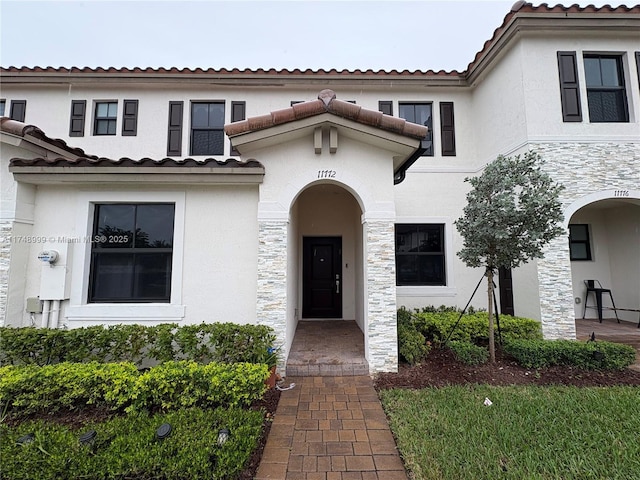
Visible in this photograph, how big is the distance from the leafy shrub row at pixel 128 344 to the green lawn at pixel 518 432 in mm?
2414

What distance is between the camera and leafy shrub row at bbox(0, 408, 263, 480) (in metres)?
2.59

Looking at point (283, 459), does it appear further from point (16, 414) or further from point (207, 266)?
point (16, 414)

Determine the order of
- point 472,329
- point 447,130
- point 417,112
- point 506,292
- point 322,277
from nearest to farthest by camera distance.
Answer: point 472,329, point 506,292, point 322,277, point 447,130, point 417,112

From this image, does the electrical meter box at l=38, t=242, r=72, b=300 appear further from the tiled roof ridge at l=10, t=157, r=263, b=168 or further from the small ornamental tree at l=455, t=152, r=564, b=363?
the small ornamental tree at l=455, t=152, r=564, b=363

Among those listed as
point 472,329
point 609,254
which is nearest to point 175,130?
point 472,329

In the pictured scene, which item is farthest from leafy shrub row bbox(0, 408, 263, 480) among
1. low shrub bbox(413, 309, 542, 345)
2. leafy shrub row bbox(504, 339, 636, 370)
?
leafy shrub row bbox(504, 339, 636, 370)

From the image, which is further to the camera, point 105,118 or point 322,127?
point 105,118

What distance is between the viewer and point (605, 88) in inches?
284

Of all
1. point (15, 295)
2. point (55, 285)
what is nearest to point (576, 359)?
point (55, 285)

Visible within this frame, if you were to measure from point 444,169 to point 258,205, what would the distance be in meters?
6.57

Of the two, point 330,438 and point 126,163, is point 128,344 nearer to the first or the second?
point 126,163

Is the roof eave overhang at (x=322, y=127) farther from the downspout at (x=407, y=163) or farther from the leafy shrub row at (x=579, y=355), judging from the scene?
the leafy shrub row at (x=579, y=355)

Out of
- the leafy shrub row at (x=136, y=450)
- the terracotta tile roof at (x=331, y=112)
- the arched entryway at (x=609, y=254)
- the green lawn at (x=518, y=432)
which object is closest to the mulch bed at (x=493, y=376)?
the green lawn at (x=518, y=432)

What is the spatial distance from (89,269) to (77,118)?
6721mm
